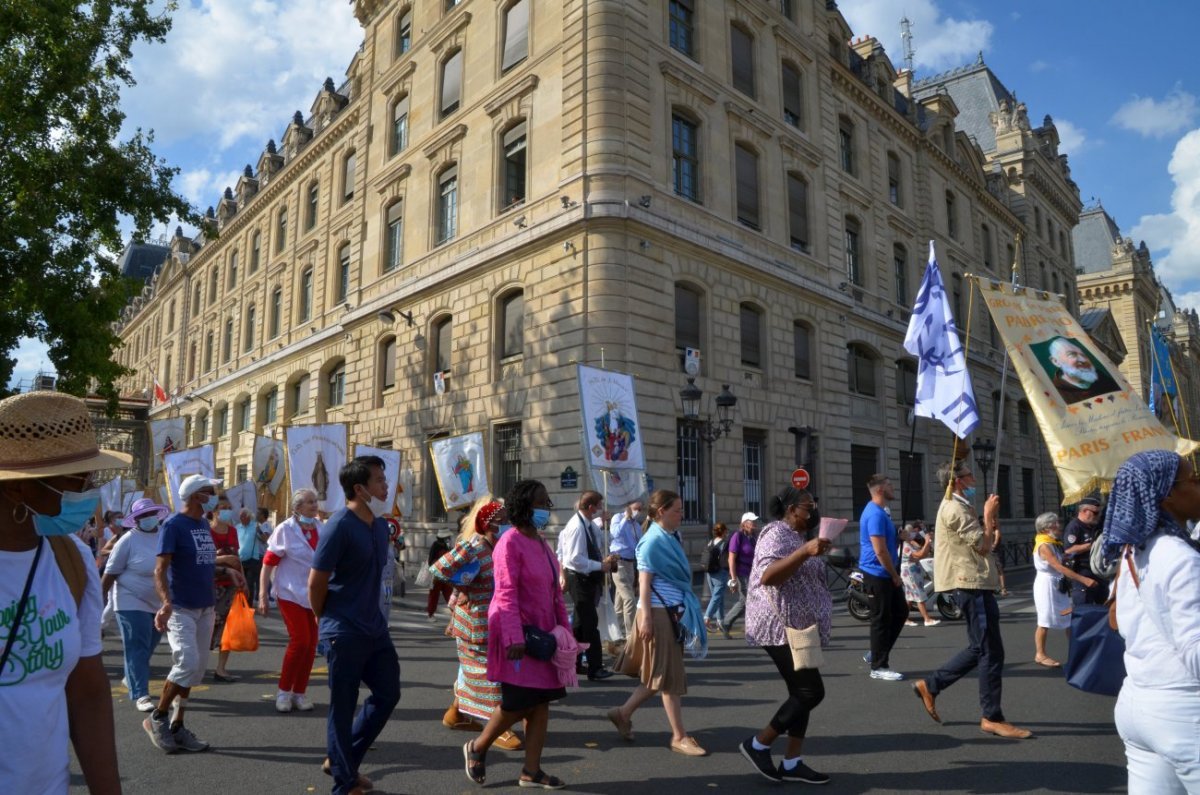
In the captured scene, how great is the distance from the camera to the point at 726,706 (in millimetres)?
7168

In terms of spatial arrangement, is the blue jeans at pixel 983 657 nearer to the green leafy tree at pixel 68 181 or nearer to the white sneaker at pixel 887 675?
the white sneaker at pixel 887 675

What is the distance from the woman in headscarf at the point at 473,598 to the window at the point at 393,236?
775 inches

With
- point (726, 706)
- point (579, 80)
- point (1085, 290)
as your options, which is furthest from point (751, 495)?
point (1085, 290)

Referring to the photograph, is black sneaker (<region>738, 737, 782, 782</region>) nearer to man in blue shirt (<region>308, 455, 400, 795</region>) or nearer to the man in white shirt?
man in blue shirt (<region>308, 455, 400, 795</region>)

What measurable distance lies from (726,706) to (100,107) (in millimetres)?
15747

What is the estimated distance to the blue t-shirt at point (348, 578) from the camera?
4684 millimetres

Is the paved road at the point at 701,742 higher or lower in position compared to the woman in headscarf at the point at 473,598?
lower

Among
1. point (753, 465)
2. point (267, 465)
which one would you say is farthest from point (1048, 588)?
point (267, 465)

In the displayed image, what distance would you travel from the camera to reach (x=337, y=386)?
91.2ft

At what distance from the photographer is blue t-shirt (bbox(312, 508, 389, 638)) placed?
15.4ft

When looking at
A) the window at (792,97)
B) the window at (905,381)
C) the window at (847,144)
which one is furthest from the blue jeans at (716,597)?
the window at (847,144)

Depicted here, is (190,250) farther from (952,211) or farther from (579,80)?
(952,211)

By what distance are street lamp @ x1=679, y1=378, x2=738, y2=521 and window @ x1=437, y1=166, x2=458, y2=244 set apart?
8.47m

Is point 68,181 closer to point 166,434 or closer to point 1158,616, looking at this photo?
point 166,434
